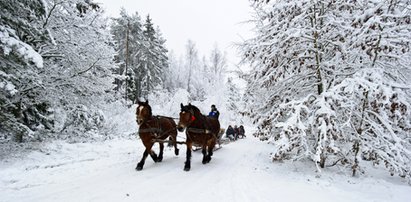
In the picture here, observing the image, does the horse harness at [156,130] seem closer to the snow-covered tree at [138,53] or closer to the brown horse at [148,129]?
the brown horse at [148,129]

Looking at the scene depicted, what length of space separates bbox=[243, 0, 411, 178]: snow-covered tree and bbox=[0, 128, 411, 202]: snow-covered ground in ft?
1.97

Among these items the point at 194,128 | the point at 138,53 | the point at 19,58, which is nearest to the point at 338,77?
the point at 194,128

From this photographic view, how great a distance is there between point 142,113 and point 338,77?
5.57 meters

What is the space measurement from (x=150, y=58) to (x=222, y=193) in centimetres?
3449

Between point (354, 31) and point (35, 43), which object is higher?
point (35, 43)

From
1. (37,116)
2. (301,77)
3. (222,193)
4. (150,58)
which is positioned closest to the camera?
(222,193)

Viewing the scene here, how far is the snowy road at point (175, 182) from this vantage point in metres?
5.45

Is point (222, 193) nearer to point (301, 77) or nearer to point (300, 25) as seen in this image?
point (301, 77)

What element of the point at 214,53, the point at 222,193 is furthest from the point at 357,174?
the point at 214,53

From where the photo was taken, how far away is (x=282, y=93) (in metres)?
8.72

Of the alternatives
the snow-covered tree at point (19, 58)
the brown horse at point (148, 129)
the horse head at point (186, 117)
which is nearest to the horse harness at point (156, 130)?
the brown horse at point (148, 129)

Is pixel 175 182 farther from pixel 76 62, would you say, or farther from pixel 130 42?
pixel 130 42

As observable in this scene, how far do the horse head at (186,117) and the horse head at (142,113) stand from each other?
99 centimetres

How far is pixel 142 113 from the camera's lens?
782cm
